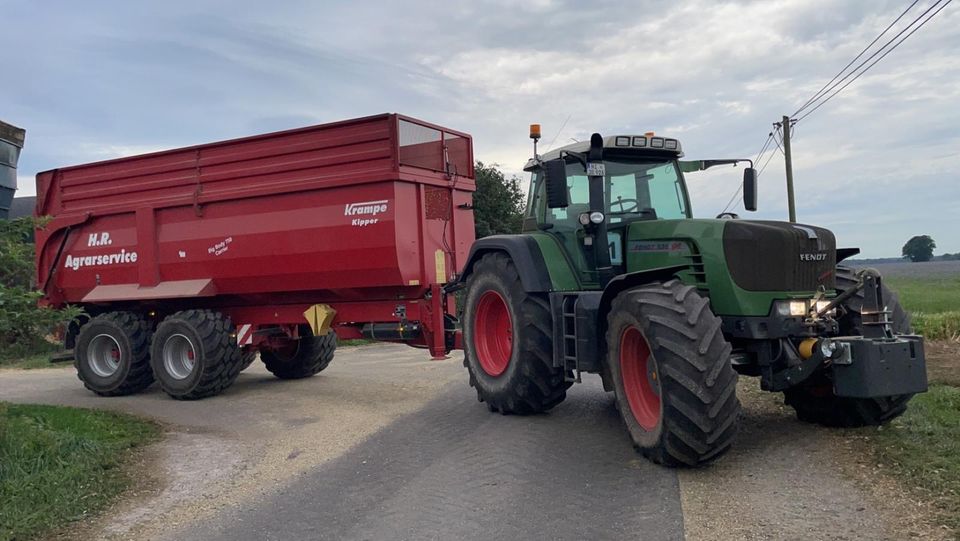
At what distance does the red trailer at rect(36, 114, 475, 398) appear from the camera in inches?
362

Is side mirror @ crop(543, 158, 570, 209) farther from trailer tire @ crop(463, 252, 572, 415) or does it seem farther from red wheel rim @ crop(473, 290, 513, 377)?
red wheel rim @ crop(473, 290, 513, 377)

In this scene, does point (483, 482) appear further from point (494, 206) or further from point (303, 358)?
point (494, 206)

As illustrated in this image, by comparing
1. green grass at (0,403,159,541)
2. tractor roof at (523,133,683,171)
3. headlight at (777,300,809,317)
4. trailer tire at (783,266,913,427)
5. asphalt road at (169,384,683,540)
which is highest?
Result: tractor roof at (523,133,683,171)

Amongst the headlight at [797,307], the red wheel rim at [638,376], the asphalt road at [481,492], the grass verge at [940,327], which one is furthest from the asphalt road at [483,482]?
the grass verge at [940,327]

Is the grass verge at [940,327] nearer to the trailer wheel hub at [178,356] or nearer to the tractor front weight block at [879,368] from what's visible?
the tractor front weight block at [879,368]

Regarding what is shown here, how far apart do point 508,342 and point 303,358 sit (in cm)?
480

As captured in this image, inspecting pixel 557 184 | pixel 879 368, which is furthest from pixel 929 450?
pixel 557 184

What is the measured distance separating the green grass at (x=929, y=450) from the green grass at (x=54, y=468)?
554 cm

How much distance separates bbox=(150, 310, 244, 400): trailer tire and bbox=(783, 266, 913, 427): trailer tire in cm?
715

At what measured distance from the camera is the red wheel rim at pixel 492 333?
325 inches

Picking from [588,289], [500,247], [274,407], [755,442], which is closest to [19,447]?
[274,407]

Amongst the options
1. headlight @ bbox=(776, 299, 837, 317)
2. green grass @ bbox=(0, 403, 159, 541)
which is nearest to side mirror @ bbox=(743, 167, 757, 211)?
headlight @ bbox=(776, 299, 837, 317)

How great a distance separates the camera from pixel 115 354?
37.3 ft

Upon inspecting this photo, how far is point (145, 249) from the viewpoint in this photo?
424 inches
